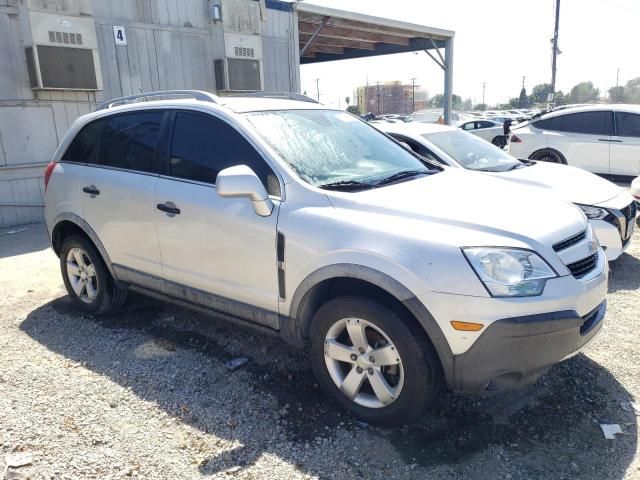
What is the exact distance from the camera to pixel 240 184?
9.59ft

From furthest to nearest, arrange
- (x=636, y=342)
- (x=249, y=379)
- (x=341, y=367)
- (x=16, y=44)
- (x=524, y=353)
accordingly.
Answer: (x=16, y=44) → (x=636, y=342) → (x=249, y=379) → (x=341, y=367) → (x=524, y=353)

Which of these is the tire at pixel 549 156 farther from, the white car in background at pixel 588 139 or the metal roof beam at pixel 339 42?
the metal roof beam at pixel 339 42

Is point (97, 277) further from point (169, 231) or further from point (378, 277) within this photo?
point (378, 277)

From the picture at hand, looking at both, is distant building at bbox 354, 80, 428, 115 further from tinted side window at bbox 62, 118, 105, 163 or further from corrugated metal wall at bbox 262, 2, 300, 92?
tinted side window at bbox 62, 118, 105, 163

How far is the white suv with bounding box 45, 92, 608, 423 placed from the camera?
8.30 ft

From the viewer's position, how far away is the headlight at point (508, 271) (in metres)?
2.48

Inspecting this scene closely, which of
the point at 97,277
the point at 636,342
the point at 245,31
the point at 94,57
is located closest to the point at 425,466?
the point at 636,342

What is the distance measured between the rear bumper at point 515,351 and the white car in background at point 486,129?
1868 centimetres

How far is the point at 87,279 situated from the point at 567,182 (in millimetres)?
4981

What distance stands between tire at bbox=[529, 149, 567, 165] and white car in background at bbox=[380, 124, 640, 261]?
3.70 meters

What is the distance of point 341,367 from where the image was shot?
3023 mm

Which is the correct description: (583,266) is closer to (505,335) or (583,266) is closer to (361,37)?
(505,335)

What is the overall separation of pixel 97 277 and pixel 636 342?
14.0 feet

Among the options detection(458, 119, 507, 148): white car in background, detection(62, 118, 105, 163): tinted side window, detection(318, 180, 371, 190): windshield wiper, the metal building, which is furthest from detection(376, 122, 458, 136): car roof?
detection(458, 119, 507, 148): white car in background
